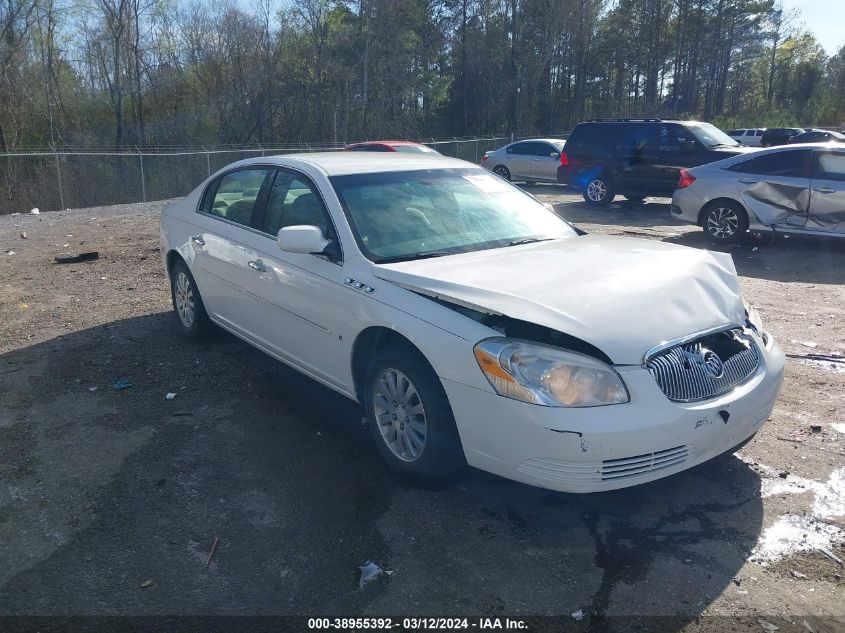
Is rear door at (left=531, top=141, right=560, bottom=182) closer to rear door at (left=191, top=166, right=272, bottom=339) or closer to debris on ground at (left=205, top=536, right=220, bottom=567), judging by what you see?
rear door at (left=191, top=166, right=272, bottom=339)

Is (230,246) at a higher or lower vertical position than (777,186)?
lower

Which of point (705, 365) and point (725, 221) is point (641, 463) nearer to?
point (705, 365)

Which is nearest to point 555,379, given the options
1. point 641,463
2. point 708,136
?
point 641,463

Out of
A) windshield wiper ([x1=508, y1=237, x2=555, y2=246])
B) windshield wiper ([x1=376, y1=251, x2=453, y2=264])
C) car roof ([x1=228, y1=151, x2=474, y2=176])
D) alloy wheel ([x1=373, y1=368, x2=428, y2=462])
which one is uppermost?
car roof ([x1=228, y1=151, x2=474, y2=176])

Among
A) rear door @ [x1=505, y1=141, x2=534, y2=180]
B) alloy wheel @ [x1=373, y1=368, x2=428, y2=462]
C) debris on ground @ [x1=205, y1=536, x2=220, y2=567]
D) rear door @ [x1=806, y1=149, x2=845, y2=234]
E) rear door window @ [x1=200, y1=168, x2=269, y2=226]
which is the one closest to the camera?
debris on ground @ [x1=205, y1=536, x2=220, y2=567]

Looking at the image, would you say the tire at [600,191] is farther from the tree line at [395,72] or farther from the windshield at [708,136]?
the tree line at [395,72]

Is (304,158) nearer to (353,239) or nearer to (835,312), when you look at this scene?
(353,239)

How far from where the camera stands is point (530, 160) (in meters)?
22.6

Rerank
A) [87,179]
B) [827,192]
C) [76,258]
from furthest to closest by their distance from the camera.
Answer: [87,179]
[76,258]
[827,192]

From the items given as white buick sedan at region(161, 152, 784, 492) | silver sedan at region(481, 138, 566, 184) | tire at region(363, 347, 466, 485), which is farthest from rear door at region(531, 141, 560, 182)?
tire at region(363, 347, 466, 485)

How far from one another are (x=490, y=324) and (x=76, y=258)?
29.3ft

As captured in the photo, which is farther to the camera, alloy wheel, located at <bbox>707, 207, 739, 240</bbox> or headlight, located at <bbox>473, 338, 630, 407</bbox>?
alloy wheel, located at <bbox>707, 207, 739, 240</bbox>

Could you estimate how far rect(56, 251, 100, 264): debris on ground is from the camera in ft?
34.6

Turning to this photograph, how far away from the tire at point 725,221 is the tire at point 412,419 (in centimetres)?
881
